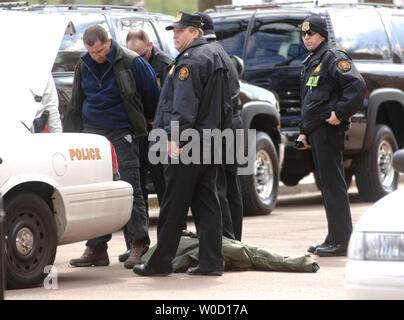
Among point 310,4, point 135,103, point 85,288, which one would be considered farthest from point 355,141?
point 85,288

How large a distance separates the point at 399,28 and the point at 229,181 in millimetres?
6592

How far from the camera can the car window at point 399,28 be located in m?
14.3

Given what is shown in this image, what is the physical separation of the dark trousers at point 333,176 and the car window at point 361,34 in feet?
15.5

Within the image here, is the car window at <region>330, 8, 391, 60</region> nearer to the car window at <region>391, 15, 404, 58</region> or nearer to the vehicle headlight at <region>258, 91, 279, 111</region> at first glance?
the car window at <region>391, 15, 404, 58</region>

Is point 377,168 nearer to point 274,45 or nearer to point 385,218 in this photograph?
point 274,45

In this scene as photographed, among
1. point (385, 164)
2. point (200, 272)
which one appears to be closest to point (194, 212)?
point (200, 272)

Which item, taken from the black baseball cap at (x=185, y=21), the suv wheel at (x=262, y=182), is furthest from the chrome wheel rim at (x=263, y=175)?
the black baseball cap at (x=185, y=21)

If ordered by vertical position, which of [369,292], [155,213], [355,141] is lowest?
[155,213]

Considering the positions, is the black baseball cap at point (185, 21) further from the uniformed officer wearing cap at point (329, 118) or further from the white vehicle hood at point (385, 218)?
the white vehicle hood at point (385, 218)

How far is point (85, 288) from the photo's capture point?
7.18 m

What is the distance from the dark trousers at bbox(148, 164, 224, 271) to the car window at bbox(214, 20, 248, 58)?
595cm

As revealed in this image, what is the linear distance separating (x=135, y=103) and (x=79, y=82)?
1.66 ft
